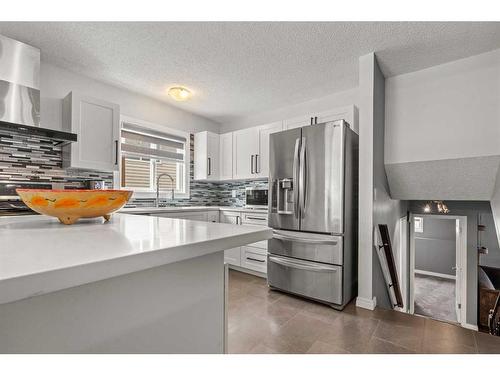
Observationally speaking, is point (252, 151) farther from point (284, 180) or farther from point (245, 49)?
point (245, 49)

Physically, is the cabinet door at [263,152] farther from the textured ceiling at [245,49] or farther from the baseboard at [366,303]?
the baseboard at [366,303]

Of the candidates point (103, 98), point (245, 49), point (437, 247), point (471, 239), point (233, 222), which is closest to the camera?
point (245, 49)

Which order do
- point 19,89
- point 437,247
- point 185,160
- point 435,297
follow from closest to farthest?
point 19,89, point 185,160, point 435,297, point 437,247

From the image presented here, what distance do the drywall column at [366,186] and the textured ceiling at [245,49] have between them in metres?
0.23

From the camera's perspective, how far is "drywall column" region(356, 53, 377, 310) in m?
2.40

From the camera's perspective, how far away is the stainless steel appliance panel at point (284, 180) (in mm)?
2639

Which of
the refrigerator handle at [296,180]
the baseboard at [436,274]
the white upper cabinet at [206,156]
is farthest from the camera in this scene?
the baseboard at [436,274]

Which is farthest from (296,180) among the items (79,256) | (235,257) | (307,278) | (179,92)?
(79,256)

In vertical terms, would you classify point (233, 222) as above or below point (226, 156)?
below

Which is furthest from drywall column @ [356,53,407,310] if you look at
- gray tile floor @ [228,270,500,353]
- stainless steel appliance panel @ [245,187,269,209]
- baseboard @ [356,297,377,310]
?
stainless steel appliance panel @ [245,187,269,209]

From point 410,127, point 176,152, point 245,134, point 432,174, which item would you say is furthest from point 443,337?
point 176,152

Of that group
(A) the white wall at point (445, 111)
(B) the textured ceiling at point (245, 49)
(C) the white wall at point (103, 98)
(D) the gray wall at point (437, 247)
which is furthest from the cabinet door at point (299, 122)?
(D) the gray wall at point (437, 247)

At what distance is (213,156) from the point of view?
4172 millimetres

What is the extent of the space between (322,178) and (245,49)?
1.42 meters
